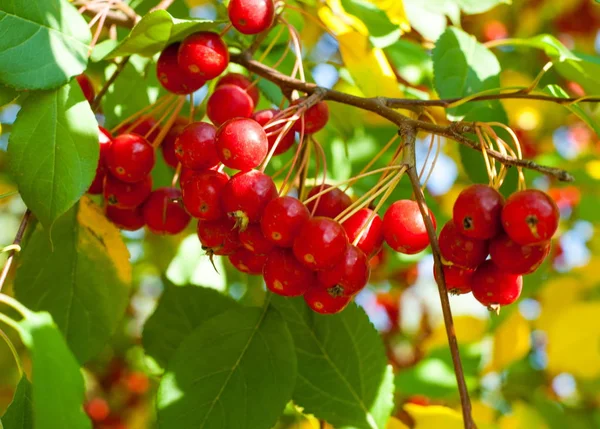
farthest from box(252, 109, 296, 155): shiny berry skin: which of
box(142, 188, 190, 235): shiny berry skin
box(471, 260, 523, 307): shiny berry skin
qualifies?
box(471, 260, 523, 307): shiny berry skin

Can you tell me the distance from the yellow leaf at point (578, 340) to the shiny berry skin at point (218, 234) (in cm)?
163

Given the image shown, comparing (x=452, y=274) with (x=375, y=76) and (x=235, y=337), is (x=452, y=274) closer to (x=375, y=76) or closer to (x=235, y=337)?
(x=235, y=337)

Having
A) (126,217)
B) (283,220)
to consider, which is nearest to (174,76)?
(126,217)

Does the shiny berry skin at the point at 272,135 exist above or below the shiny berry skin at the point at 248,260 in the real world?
above

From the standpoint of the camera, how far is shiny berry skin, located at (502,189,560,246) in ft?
3.04

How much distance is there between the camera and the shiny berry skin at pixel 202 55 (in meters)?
1.26

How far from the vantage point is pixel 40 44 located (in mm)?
1181

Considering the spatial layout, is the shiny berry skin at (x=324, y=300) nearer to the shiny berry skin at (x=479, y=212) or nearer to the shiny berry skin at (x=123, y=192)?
the shiny berry skin at (x=479, y=212)

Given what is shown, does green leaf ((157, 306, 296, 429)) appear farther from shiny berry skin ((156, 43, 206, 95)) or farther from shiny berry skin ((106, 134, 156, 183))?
shiny berry skin ((156, 43, 206, 95))

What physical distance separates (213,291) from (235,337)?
0.26 metres

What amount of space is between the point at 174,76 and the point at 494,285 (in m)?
0.72

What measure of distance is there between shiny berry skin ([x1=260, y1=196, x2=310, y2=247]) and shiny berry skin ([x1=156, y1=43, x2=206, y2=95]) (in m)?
0.38

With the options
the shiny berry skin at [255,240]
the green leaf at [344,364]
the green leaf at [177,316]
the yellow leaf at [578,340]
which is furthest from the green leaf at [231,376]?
the yellow leaf at [578,340]

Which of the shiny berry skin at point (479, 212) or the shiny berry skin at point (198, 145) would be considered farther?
the shiny berry skin at point (198, 145)
